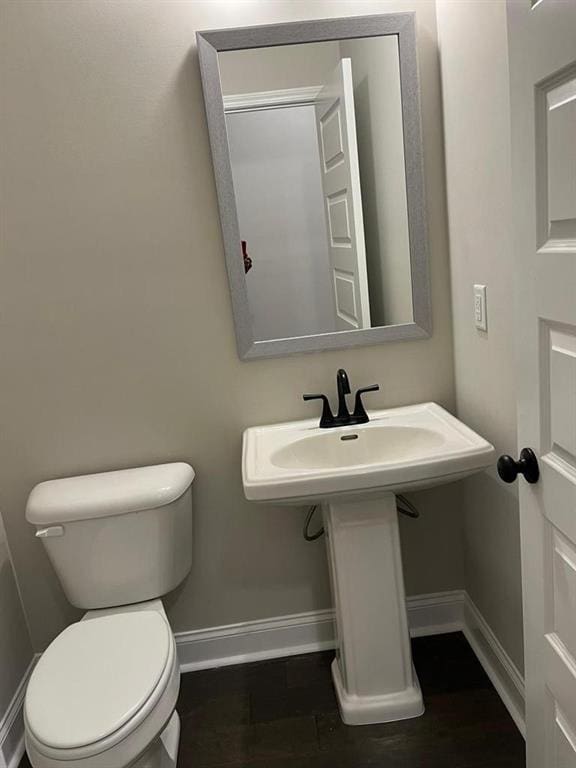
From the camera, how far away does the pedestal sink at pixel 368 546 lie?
171 centimetres

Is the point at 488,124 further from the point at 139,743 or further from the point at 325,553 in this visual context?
the point at 139,743

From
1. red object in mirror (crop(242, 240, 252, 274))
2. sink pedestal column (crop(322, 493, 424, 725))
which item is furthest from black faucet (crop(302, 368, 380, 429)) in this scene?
red object in mirror (crop(242, 240, 252, 274))

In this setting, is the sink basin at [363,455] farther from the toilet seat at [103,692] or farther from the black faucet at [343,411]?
the toilet seat at [103,692]

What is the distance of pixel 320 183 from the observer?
1.79 meters

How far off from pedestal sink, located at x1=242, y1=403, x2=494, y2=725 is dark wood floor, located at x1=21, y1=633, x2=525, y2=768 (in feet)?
0.22

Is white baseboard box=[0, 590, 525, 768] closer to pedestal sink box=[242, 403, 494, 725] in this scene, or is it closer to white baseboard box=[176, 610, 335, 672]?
white baseboard box=[176, 610, 335, 672]

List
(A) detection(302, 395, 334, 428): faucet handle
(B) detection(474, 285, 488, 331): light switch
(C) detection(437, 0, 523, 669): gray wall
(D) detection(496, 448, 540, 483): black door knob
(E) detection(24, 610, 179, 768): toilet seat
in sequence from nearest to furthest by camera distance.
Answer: (D) detection(496, 448, 540, 483): black door knob → (E) detection(24, 610, 179, 768): toilet seat → (C) detection(437, 0, 523, 669): gray wall → (B) detection(474, 285, 488, 331): light switch → (A) detection(302, 395, 334, 428): faucet handle

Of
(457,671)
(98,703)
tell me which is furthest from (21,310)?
(457,671)

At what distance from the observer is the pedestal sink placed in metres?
1.71

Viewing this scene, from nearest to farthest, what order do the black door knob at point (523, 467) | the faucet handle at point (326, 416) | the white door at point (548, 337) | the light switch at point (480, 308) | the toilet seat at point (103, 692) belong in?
1. the white door at point (548, 337)
2. the black door knob at point (523, 467)
3. the toilet seat at point (103, 692)
4. the light switch at point (480, 308)
5. the faucet handle at point (326, 416)

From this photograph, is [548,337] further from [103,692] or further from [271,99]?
[103,692]

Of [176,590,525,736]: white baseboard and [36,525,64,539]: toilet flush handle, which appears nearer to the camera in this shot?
[36,525,64,539]: toilet flush handle

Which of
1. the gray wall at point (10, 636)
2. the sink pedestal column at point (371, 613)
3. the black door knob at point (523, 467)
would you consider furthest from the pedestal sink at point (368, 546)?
the gray wall at point (10, 636)

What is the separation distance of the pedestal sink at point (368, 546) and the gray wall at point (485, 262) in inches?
5.3
